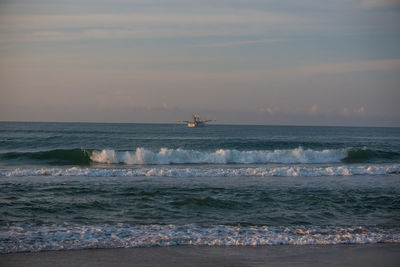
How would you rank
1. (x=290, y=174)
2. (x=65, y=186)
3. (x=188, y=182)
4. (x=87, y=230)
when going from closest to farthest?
(x=87, y=230) → (x=65, y=186) → (x=188, y=182) → (x=290, y=174)

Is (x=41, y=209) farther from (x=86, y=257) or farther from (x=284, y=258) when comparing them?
(x=284, y=258)

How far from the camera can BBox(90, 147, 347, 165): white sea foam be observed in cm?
2240

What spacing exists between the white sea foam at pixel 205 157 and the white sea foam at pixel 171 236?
1443 centimetres

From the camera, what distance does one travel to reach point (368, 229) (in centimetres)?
796

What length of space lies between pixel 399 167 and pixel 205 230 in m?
14.5

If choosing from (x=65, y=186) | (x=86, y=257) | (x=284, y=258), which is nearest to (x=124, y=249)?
(x=86, y=257)

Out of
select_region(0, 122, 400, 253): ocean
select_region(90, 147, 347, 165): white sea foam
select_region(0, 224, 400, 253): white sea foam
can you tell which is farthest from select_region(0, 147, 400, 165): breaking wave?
select_region(0, 224, 400, 253): white sea foam

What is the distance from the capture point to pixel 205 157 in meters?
23.1

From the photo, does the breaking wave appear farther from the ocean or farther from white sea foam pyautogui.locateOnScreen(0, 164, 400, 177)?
the ocean

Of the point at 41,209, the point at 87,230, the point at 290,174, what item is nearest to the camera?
the point at 87,230

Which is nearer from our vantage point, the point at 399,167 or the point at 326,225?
the point at 326,225

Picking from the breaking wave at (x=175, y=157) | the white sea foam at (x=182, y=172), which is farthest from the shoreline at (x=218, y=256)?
the breaking wave at (x=175, y=157)

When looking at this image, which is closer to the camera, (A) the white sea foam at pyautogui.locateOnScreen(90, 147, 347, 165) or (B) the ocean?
(B) the ocean

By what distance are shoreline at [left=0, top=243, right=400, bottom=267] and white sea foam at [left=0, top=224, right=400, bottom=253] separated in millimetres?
241
